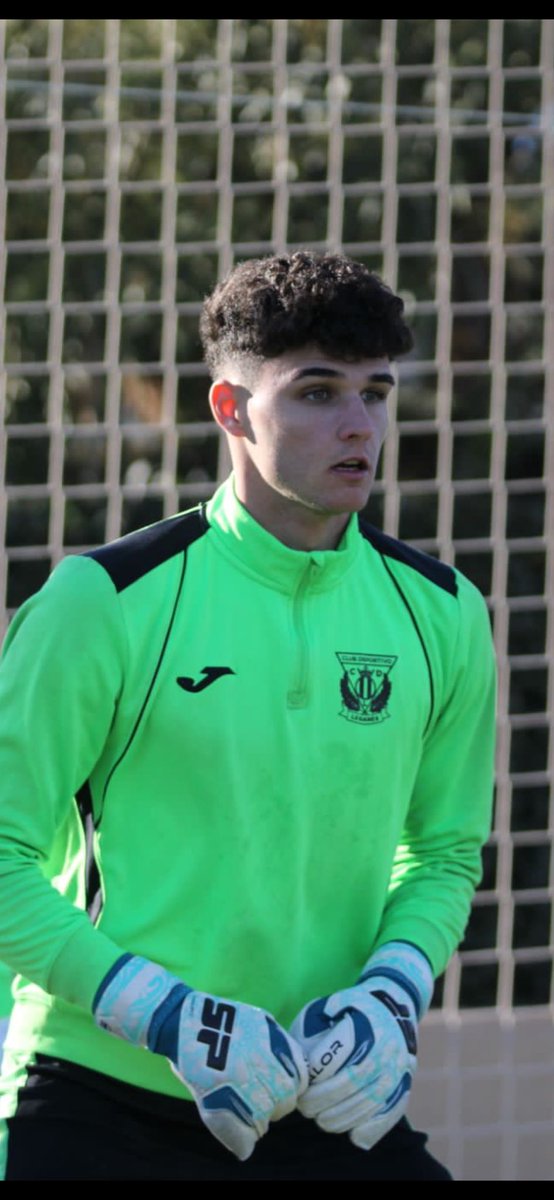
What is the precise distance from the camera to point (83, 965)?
2.31 meters

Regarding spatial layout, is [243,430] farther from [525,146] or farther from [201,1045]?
[525,146]

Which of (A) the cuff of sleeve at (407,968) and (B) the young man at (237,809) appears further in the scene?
(A) the cuff of sleeve at (407,968)

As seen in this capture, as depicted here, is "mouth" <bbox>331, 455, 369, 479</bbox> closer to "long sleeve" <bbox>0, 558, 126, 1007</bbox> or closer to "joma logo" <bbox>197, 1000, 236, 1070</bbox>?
"long sleeve" <bbox>0, 558, 126, 1007</bbox>

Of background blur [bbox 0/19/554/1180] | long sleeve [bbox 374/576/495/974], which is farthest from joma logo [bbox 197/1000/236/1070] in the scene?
background blur [bbox 0/19/554/1180]

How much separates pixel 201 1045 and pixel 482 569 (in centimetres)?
378

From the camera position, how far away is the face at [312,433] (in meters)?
2.46

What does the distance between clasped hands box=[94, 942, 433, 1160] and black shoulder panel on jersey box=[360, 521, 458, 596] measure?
1.97ft

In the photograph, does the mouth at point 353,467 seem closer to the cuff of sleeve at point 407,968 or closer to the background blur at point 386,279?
the cuff of sleeve at point 407,968

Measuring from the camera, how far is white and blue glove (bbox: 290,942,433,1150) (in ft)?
7.56

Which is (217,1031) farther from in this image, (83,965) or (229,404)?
(229,404)

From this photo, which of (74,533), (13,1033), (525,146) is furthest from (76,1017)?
(525,146)

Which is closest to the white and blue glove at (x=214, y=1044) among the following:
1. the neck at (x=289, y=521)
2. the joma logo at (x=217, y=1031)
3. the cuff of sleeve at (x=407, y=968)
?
the joma logo at (x=217, y=1031)

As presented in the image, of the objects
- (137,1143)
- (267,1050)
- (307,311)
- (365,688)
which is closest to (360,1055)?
(267,1050)

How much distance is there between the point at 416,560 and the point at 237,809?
0.52 meters
